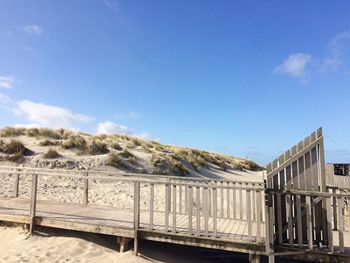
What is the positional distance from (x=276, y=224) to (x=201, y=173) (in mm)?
20584

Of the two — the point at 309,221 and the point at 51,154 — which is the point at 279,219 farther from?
the point at 51,154

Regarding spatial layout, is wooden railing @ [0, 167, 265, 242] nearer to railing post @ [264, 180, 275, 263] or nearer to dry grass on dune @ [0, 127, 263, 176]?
railing post @ [264, 180, 275, 263]

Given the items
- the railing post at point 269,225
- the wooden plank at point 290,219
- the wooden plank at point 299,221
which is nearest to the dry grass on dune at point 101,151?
the railing post at point 269,225

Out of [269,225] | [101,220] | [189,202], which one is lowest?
[101,220]

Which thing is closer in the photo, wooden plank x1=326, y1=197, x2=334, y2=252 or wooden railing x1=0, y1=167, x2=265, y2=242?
wooden plank x1=326, y1=197, x2=334, y2=252

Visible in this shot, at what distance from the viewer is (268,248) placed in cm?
682

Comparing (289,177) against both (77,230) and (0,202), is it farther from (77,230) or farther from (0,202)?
(0,202)

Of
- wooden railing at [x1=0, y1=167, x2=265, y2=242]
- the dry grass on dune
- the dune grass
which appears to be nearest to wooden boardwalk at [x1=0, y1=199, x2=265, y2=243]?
wooden railing at [x1=0, y1=167, x2=265, y2=242]

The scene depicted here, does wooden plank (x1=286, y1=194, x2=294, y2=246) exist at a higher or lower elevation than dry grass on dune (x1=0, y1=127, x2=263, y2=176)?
lower

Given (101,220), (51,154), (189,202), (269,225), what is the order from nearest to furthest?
1. (269,225)
2. (189,202)
3. (101,220)
4. (51,154)

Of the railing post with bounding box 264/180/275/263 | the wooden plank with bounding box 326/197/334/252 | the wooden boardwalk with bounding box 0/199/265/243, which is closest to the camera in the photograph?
the wooden plank with bounding box 326/197/334/252

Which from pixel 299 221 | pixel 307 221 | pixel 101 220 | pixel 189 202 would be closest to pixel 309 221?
pixel 307 221

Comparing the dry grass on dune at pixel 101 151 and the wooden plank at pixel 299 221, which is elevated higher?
the dry grass on dune at pixel 101 151

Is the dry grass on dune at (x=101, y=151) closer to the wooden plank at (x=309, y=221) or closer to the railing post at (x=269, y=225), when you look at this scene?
the railing post at (x=269, y=225)
